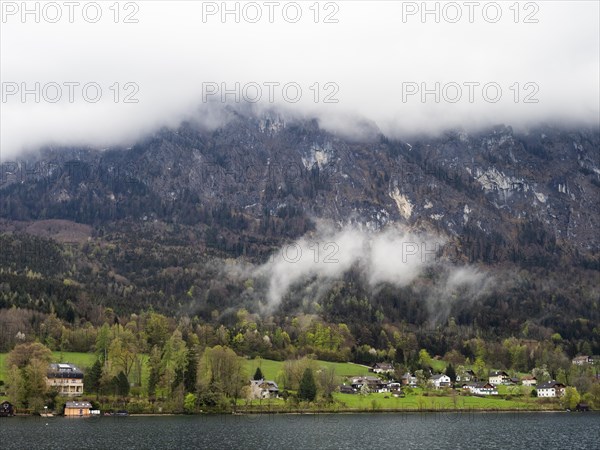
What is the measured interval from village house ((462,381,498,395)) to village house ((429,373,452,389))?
5.66m

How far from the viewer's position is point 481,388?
18112cm

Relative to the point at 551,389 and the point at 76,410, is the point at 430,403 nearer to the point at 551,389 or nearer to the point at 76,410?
the point at 551,389

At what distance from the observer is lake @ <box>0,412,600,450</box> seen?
8838 cm

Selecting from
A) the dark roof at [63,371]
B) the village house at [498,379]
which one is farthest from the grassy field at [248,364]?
the village house at [498,379]

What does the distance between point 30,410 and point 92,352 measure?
41419 mm

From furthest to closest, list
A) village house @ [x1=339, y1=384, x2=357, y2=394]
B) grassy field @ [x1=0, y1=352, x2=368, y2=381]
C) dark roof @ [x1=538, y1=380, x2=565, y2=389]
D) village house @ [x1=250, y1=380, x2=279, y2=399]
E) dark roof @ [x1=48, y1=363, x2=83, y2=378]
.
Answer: dark roof @ [x1=538, y1=380, x2=565, y2=389] → village house @ [x1=339, y1=384, x2=357, y2=394] → grassy field @ [x1=0, y1=352, x2=368, y2=381] → village house @ [x1=250, y1=380, x2=279, y2=399] → dark roof @ [x1=48, y1=363, x2=83, y2=378]

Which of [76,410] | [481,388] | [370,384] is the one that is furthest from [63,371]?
[481,388]

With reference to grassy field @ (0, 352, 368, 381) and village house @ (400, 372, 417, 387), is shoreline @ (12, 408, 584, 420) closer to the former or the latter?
grassy field @ (0, 352, 368, 381)

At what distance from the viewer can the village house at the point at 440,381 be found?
185363 millimetres

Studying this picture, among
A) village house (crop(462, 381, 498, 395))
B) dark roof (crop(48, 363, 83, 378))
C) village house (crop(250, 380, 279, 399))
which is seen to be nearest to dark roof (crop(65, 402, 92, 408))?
dark roof (crop(48, 363, 83, 378))

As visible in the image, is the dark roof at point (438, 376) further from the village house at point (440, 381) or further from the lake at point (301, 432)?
the lake at point (301, 432)

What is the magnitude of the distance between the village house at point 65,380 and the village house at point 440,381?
8860 cm

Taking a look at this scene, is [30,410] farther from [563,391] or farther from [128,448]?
[563,391]

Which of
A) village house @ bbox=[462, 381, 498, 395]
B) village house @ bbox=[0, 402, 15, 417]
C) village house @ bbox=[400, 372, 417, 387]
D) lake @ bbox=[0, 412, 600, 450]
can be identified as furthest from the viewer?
village house @ bbox=[400, 372, 417, 387]
